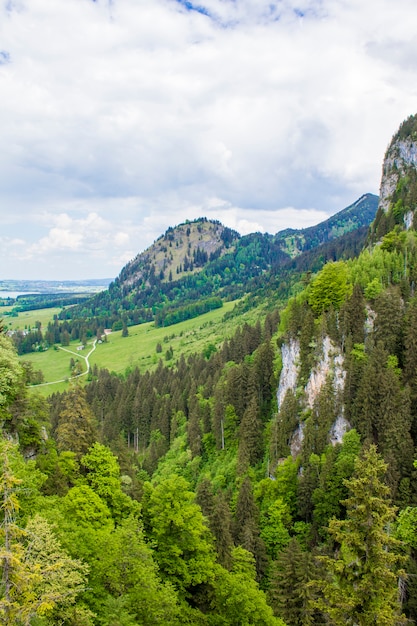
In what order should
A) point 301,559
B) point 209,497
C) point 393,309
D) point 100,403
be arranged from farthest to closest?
point 100,403 < point 393,309 < point 209,497 < point 301,559

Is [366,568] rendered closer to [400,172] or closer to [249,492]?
[249,492]

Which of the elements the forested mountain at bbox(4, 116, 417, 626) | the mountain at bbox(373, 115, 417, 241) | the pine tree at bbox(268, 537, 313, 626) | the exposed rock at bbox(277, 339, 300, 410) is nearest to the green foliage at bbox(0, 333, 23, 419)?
the forested mountain at bbox(4, 116, 417, 626)

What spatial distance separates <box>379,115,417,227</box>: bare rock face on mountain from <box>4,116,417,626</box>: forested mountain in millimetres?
5127

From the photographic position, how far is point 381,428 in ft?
187

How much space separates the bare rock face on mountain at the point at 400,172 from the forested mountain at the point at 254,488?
5127 mm

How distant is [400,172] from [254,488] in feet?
404

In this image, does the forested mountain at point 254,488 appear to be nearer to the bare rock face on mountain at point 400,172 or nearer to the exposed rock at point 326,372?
the exposed rock at point 326,372

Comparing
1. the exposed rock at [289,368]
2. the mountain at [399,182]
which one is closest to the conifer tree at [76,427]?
the exposed rock at [289,368]

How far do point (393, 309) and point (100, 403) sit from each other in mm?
101909

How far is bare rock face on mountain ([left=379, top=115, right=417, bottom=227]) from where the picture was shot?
12389cm

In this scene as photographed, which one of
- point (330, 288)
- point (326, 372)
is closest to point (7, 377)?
point (326, 372)

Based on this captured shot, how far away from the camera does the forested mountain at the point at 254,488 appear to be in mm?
20844

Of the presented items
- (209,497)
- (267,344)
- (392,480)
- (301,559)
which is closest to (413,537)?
(392,480)

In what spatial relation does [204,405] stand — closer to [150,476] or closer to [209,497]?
[150,476]
